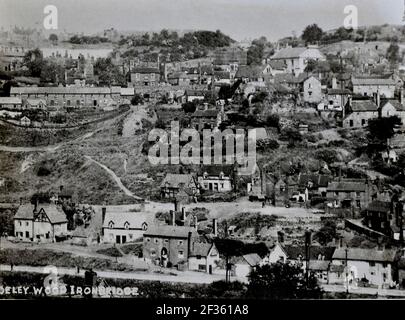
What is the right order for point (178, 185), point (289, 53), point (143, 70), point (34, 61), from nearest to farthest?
1. point (178, 185)
2. point (34, 61)
3. point (289, 53)
4. point (143, 70)

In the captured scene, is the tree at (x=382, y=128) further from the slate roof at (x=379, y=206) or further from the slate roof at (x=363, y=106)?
the slate roof at (x=379, y=206)

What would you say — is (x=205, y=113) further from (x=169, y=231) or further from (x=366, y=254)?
(x=366, y=254)

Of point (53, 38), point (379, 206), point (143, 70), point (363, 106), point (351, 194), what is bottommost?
point (379, 206)

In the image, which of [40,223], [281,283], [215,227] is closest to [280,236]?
[281,283]

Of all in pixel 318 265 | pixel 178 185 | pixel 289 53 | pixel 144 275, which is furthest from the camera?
pixel 289 53

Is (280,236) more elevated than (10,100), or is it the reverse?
(10,100)

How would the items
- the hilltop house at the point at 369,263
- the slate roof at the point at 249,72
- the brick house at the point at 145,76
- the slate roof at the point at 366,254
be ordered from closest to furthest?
the hilltop house at the point at 369,263 → the slate roof at the point at 366,254 → the slate roof at the point at 249,72 → the brick house at the point at 145,76

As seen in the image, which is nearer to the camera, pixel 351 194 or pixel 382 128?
pixel 351 194

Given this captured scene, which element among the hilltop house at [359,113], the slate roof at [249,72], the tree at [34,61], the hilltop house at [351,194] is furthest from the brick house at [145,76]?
the hilltop house at [351,194]

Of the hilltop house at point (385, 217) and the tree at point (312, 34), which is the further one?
the tree at point (312, 34)
